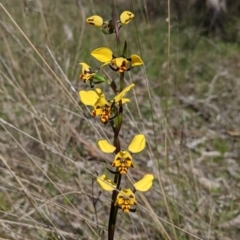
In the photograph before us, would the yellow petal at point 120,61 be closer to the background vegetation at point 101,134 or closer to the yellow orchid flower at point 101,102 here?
the yellow orchid flower at point 101,102

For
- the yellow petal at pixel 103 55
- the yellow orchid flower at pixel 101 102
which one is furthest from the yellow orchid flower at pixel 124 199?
the yellow petal at pixel 103 55

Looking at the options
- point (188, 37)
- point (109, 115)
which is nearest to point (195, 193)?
point (109, 115)

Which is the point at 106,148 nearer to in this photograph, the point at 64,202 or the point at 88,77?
the point at 88,77

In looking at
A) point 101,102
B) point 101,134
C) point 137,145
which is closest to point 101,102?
point 101,102

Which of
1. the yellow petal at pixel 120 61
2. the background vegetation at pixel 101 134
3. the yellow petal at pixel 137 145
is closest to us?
the yellow petal at pixel 120 61

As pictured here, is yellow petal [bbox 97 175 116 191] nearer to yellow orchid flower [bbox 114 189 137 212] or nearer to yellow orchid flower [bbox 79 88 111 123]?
yellow orchid flower [bbox 114 189 137 212]

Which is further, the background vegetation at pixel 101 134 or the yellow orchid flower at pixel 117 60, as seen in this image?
the background vegetation at pixel 101 134

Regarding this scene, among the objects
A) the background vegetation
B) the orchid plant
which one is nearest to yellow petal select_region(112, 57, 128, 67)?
the orchid plant
